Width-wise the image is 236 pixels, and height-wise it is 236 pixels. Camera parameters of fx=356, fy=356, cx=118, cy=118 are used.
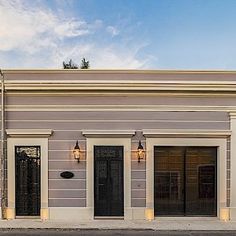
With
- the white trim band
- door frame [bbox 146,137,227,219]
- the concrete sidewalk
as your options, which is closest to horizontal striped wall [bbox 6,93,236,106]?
the white trim band

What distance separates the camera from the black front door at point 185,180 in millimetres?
12664

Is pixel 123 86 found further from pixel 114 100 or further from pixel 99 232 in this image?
pixel 99 232

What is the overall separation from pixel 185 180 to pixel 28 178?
5582 millimetres

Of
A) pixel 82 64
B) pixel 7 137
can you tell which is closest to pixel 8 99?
pixel 7 137

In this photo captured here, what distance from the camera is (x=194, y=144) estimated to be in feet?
41.0

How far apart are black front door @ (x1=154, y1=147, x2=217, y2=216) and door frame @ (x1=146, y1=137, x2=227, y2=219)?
0.25 m

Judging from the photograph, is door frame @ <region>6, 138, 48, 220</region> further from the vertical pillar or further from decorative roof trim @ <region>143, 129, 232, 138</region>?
the vertical pillar

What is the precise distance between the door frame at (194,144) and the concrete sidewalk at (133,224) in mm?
625

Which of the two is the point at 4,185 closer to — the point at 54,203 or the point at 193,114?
the point at 54,203

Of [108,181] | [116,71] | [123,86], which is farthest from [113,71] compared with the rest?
[108,181]

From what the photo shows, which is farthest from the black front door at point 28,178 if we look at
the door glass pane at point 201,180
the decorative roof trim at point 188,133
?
the door glass pane at point 201,180

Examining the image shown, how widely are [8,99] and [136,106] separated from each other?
450 cm

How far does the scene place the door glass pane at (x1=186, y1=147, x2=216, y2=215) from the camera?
12.7m

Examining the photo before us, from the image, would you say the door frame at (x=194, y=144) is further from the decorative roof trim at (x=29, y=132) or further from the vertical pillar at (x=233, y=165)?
the decorative roof trim at (x=29, y=132)
